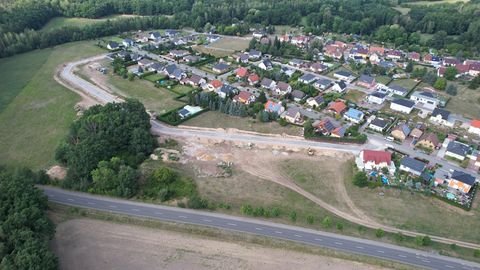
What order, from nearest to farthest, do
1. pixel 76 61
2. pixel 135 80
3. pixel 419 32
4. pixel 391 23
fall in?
pixel 135 80, pixel 76 61, pixel 419 32, pixel 391 23

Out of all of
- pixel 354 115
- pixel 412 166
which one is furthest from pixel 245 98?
pixel 412 166

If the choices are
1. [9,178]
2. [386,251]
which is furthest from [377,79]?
[9,178]

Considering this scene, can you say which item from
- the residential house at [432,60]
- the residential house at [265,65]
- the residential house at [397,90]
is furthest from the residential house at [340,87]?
the residential house at [432,60]

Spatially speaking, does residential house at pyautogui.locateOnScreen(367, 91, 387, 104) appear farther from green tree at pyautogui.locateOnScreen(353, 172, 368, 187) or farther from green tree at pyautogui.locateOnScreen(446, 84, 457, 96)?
green tree at pyautogui.locateOnScreen(353, 172, 368, 187)

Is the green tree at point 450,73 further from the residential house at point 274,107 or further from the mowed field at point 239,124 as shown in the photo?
the mowed field at point 239,124

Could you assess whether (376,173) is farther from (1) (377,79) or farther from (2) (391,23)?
(2) (391,23)
